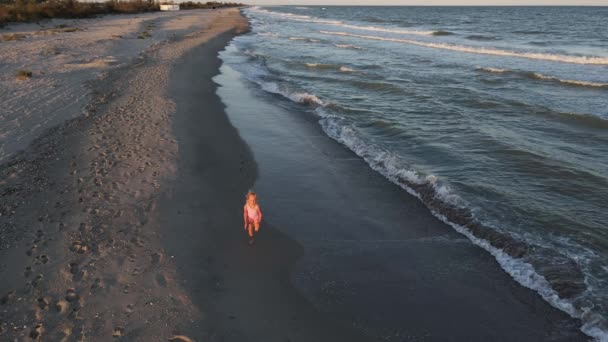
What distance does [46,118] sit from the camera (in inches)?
547

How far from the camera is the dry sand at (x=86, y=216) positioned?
6.01 m

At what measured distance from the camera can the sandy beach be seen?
6.20m

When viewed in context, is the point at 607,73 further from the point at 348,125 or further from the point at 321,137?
the point at 321,137

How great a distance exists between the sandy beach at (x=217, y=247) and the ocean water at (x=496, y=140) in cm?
68

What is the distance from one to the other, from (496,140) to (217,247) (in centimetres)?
1118

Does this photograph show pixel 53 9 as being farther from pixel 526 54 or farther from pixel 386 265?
pixel 386 265

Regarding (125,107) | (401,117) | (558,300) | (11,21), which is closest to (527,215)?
(558,300)

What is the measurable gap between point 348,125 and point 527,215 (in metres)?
8.02

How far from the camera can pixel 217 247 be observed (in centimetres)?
802

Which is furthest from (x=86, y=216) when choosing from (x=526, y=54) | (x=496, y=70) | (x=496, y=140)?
(x=526, y=54)

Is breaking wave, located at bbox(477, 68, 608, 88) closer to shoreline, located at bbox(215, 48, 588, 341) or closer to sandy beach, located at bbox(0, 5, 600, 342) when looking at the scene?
sandy beach, located at bbox(0, 5, 600, 342)

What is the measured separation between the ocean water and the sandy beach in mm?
678

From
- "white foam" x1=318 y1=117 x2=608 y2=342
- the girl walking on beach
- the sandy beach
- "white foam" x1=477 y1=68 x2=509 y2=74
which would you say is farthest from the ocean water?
the girl walking on beach

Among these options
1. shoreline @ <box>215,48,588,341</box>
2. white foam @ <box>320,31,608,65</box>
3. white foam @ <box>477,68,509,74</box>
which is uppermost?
white foam @ <box>320,31,608,65</box>
